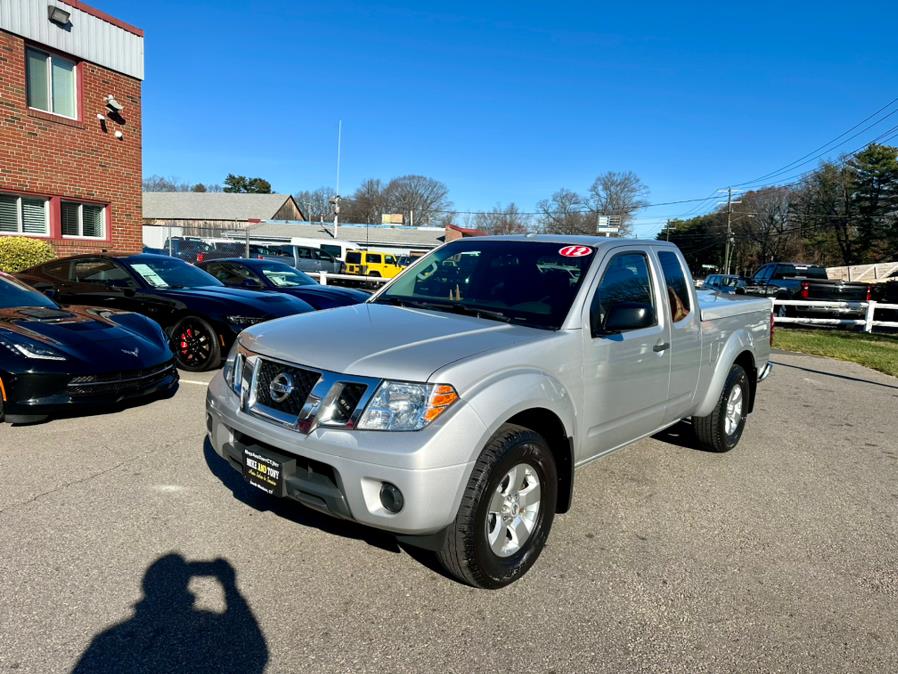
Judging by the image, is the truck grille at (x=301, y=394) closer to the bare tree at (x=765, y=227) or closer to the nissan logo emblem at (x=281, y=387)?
the nissan logo emblem at (x=281, y=387)

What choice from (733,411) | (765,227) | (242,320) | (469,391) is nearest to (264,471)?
(469,391)

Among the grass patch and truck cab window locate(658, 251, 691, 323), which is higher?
truck cab window locate(658, 251, 691, 323)

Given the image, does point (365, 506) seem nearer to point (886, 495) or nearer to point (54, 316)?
point (886, 495)

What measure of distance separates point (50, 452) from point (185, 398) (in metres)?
1.77

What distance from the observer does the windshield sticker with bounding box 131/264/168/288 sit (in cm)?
805

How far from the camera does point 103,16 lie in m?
14.1

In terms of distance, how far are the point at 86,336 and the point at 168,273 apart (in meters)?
3.12

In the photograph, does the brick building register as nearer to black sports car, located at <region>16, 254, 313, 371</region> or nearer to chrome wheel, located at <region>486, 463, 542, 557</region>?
black sports car, located at <region>16, 254, 313, 371</region>

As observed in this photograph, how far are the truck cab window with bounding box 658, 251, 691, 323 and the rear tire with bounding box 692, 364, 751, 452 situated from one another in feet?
3.22

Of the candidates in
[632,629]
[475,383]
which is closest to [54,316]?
[475,383]

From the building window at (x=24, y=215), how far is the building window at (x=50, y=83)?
197cm

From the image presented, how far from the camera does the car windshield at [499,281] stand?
374 cm

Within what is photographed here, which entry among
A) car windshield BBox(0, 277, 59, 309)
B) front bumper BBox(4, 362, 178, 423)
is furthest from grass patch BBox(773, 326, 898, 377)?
car windshield BBox(0, 277, 59, 309)

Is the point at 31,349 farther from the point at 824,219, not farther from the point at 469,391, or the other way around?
the point at 824,219
